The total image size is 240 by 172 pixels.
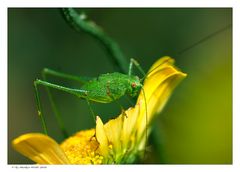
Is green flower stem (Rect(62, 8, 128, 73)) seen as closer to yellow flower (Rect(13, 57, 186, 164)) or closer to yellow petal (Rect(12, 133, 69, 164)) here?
yellow flower (Rect(13, 57, 186, 164))

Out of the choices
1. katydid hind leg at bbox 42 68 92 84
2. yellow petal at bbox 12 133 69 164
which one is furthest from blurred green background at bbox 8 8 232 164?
yellow petal at bbox 12 133 69 164

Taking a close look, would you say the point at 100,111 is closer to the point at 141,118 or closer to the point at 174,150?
the point at 141,118

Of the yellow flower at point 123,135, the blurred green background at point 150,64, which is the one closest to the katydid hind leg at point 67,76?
the blurred green background at point 150,64

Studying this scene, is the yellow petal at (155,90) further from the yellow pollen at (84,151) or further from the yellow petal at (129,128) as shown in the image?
the yellow pollen at (84,151)

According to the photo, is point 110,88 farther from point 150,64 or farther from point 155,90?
point 150,64
